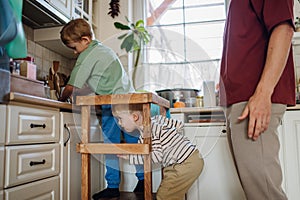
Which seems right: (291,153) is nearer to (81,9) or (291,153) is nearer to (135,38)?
(135,38)

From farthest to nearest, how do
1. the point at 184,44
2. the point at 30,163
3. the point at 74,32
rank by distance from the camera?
the point at 184,44 < the point at 74,32 < the point at 30,163

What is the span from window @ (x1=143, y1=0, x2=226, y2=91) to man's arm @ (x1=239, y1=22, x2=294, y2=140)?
5.97 ft

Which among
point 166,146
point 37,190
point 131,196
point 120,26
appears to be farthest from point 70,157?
point 120,26

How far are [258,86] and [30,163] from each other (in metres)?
0.90

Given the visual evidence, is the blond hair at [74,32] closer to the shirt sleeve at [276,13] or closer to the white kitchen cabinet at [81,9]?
the white kitchen cabinet at [81,9]

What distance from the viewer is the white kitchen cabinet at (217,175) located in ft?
6.47

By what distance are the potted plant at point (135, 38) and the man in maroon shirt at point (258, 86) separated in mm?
1641

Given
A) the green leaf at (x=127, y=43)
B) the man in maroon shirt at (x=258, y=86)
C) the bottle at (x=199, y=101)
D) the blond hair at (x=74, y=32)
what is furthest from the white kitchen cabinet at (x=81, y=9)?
the man in maroon shirt at (x=258, y=86)

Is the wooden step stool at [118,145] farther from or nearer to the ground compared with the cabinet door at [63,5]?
nearer to the ground

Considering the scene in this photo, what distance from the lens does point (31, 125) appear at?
3.93 ft

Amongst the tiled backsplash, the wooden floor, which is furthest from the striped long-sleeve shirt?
the tiled backsplash

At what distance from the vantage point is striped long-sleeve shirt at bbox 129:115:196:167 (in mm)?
1367

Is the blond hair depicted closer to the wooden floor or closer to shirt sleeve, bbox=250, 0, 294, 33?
the wooden floor

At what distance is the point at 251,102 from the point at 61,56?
191 centimetres
